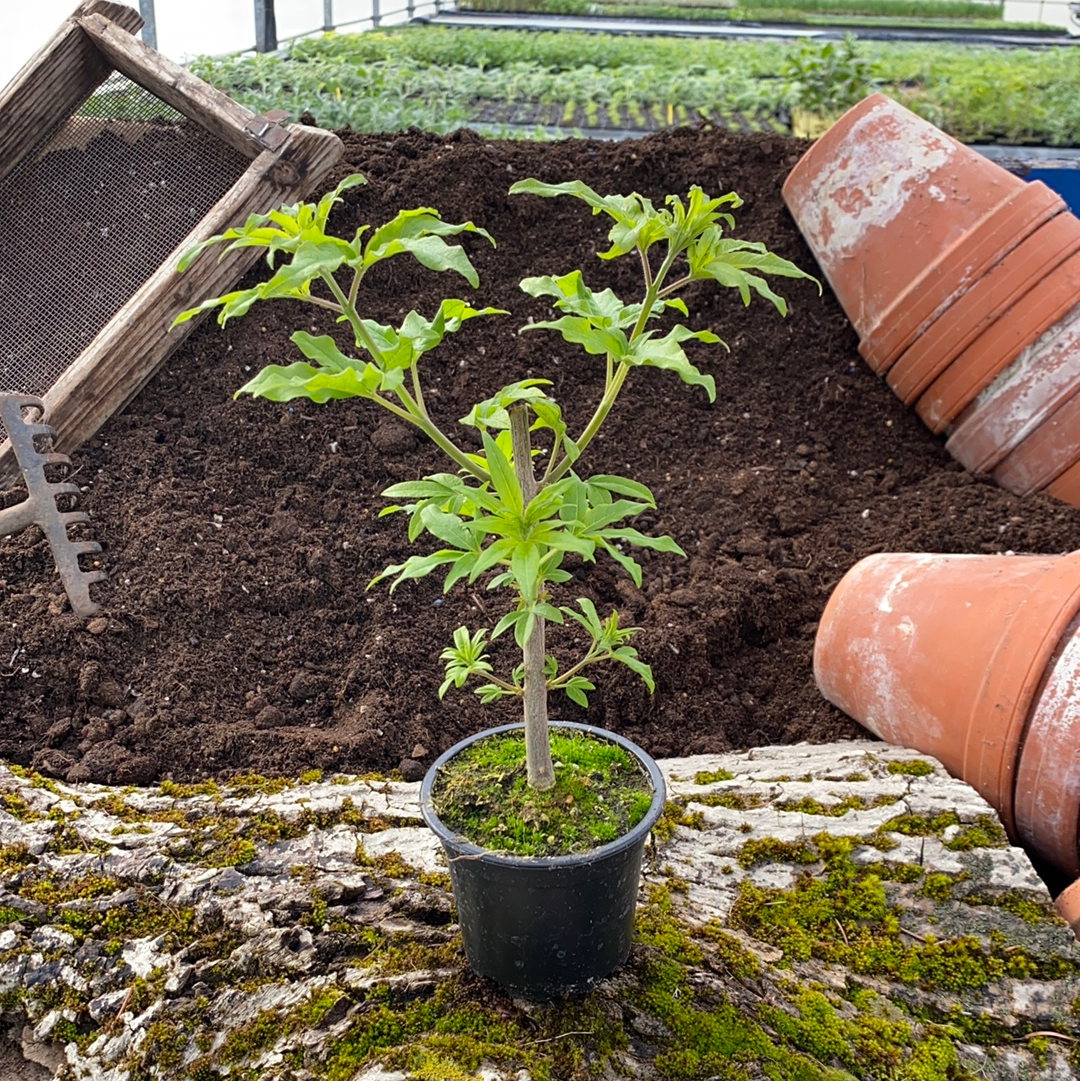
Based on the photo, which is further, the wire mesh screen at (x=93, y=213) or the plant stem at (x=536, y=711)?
the wire mesh screen at (x=93, y=213)

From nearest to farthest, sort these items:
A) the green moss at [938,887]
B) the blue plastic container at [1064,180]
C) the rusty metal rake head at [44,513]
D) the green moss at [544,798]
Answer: the green moss at [544,798] < the green moss at [938,887] < the rusty metal rake head at [44,513] < the blue plastic container at [1064,180]

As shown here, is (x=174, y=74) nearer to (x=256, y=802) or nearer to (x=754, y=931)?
(x=256, y=802)

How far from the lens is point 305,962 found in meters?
1.44

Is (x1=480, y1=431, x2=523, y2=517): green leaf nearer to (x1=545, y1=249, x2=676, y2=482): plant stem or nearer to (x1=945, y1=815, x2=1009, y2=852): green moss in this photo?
(x1=545, y1=249, x2=676, y2=482): plant stem

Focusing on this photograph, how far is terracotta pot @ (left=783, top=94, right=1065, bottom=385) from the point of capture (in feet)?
10.0

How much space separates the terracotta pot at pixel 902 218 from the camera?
3053 mm

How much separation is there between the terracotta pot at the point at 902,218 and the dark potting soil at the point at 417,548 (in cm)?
20

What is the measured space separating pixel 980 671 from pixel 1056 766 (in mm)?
230

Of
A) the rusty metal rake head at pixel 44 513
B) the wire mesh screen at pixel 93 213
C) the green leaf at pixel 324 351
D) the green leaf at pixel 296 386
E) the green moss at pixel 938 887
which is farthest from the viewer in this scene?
the wire mesh screen at pixel 93 213

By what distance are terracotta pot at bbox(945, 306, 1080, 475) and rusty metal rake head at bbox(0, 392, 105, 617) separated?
2.74 m

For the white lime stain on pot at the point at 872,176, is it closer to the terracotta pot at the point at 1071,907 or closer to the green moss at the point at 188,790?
the terracotta pot at the point at 1071,907

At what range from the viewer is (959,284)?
121 inches

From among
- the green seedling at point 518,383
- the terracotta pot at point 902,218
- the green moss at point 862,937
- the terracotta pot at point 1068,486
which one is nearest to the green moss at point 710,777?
the green moss at point 862,937

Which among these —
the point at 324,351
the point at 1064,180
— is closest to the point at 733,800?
the point at 324,351
